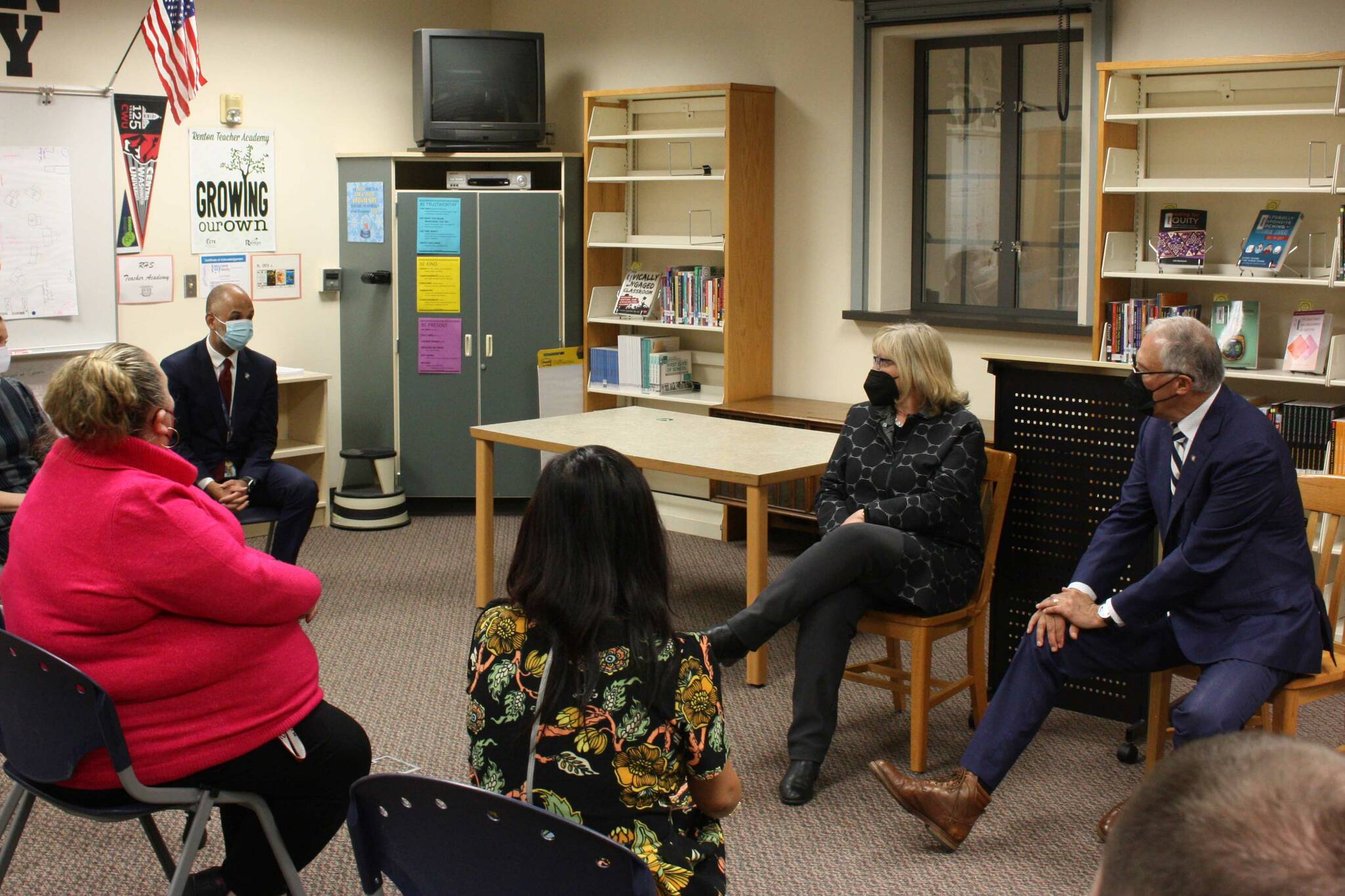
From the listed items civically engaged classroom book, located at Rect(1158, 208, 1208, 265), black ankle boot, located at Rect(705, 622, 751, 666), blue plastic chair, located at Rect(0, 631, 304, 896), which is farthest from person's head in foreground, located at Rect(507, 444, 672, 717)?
civically engaged classroom book, located at Rect(1158, 208, 1208, 265)

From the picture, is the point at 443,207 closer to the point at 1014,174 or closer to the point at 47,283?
the point at 47,283

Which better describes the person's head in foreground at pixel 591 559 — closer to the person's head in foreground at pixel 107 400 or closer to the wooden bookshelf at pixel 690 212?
the person's head in foreground at pixel 107 400

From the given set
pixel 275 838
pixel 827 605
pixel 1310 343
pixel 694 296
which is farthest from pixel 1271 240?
pixel 275 838

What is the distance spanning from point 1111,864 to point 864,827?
260 cm

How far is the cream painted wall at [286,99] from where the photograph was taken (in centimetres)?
572

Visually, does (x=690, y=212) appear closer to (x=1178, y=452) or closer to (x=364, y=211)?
(x=364, y=211)

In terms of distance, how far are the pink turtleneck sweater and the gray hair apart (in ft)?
6.37

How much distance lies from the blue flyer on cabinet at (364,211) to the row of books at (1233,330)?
3.50 m

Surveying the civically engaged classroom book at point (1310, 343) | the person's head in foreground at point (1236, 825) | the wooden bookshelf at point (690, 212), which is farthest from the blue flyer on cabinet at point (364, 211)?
the person's head in foreground at point (1236, 825)

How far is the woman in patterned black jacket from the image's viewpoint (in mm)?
3424

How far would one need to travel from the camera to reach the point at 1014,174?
5703 millimetres

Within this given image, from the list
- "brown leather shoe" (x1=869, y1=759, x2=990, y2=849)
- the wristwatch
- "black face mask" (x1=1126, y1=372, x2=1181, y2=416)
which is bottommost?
"brown leather shoe" (x1=869, y1=759, x2=990, y2=849)

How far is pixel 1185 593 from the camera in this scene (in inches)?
115

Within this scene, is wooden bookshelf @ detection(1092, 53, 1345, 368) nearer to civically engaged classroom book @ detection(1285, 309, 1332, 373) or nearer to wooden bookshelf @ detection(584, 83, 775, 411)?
civically engaged classroom book @ detection(1285, 309, 1332, 373)
